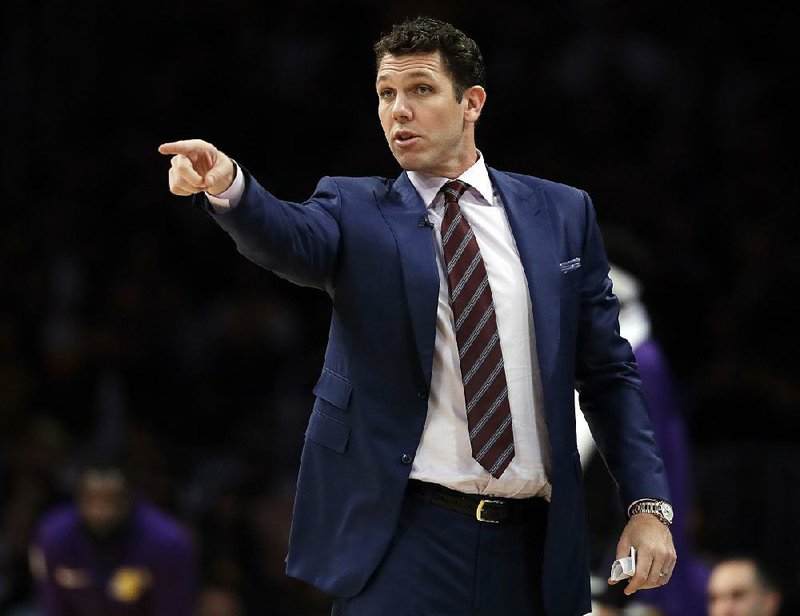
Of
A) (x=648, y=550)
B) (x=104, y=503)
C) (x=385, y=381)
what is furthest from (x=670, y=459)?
(x=104, y=503)

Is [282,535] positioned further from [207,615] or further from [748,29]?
[748,29]

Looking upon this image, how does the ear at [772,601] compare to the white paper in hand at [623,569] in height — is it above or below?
below

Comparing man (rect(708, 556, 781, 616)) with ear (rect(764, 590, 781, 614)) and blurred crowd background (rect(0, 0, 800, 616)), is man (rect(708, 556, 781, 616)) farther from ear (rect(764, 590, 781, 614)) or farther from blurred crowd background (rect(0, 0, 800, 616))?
blurred crowd background (rect(0, 0, 800, 616))

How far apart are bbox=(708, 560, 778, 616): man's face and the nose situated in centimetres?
306

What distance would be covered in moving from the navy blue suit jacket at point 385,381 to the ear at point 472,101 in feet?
0.72

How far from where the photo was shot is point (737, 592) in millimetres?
5730

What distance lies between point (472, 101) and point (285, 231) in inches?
27.0

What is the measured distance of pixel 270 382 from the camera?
854 centimetres

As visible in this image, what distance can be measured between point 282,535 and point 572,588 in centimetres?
479

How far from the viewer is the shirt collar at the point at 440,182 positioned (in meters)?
3.37

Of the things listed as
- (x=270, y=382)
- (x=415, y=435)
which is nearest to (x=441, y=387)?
(x=415, y=435)

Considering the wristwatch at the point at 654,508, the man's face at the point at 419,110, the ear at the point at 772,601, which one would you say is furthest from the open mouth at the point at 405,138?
the ear at the point at 772,601

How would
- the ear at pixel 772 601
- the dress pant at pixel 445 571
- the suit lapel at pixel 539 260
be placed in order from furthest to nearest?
the ear at pixel 772 601
the suit lapel at pixel 539 260
the dress pant at pixel 445 571

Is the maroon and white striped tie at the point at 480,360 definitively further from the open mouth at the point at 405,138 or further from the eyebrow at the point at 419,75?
the eyebrow at the point at 419,75
